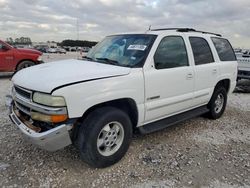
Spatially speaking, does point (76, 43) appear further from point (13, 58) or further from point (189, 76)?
point (189, 76)

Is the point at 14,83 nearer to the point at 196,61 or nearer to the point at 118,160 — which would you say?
the point at 118,160

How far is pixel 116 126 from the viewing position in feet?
11.7

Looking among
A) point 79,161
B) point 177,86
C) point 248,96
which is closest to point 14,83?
point 79,161

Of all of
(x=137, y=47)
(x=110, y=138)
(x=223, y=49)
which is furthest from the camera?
(x=223, y=49)

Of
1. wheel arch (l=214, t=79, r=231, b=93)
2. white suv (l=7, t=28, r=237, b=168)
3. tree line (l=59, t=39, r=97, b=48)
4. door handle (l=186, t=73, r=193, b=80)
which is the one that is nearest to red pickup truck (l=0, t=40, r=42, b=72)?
white suv (l=7, t=28, r=237, b=168)

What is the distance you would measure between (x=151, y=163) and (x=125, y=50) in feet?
5.77

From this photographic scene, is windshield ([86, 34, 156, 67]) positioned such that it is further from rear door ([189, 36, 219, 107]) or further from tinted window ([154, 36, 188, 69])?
rear door ([189, 36, 219, 107])

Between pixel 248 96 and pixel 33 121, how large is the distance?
292 inches

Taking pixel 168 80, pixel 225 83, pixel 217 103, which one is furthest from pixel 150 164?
pixel 225 83

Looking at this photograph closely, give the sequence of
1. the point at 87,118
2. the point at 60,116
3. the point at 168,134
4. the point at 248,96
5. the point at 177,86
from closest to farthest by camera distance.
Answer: the point at 60,116 < the point at 87,118 < the point at 177,86 < the point at 168,134 < the point at 248,96

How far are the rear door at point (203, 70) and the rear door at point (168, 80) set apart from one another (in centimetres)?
22

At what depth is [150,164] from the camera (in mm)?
3684

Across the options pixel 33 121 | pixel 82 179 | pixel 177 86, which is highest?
pixel 177 86

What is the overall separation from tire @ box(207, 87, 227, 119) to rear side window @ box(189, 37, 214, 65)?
2.57 feet
